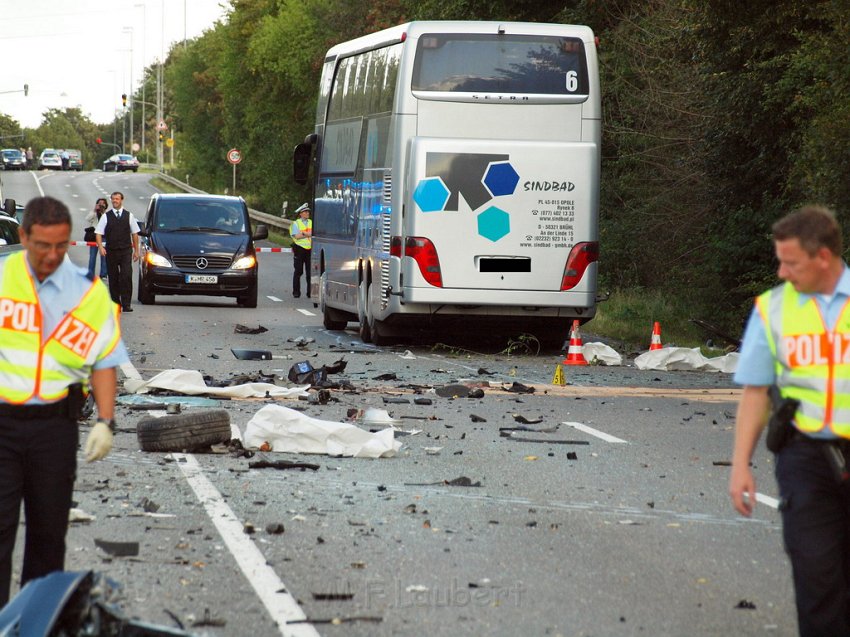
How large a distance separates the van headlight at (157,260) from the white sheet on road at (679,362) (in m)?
12.1

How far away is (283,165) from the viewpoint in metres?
63.8

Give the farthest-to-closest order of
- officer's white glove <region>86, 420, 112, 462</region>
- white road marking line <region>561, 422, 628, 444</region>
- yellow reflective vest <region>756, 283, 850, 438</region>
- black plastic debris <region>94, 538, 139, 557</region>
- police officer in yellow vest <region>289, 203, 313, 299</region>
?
1. police officer in yellow vest <region>289, 203, 313, 299</region>
2. white road marking line <region>561, 422, 628, 444</region>
3. black plastic debris <region>94, 538, 139, 557</region>
4. officer's white glove <region>86, 420, 112, 462</region>
5. yellow reflective vest <region>756, 283, 850, 438</region>

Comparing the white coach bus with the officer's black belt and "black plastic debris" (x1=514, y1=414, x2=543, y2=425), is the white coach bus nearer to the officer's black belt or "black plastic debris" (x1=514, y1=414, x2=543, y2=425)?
"black plastic debris" (x1=514, y1=414, x2=543, y2=425)

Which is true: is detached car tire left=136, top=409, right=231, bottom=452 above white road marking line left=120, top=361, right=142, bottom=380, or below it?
above

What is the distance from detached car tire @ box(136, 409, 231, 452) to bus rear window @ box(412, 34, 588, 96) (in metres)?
8.94

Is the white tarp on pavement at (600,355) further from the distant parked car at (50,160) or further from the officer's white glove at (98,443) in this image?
the distant parked car at (50,160)

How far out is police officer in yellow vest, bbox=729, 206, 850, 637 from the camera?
4984mm

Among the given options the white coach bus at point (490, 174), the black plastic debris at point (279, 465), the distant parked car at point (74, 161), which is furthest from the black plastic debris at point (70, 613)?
the distant parked car at point (74, 161)

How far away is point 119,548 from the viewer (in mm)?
7586

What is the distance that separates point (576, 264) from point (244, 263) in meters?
10.5

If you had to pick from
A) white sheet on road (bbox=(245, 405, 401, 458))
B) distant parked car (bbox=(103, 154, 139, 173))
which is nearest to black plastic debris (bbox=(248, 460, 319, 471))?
white sheet on road (bbox=(245, 405, 401, 458))

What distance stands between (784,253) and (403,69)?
14486 millimetres

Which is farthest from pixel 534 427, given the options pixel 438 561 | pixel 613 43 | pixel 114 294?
pixel 613 43

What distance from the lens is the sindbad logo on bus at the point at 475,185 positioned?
62.3 feet
